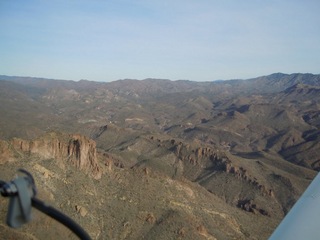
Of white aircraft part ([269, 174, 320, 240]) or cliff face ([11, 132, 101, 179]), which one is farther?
cliff face ([11, 132, 101, 179])

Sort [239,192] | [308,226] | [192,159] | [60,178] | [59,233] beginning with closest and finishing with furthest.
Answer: [308,226], [59,233], [60,178], [239,192], [192,159]

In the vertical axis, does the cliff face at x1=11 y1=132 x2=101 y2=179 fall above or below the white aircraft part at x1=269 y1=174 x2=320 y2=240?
below

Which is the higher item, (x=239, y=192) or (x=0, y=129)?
(x=0, y=129)

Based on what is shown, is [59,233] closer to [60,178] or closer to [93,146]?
[60,178]

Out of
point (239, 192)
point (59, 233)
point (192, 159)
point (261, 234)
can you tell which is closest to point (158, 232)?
point (59, 233)

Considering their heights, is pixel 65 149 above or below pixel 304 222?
below

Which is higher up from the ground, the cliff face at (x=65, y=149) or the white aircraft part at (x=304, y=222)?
the white aircraft part at (x=304, y=222)

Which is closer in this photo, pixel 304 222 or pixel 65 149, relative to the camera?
pixel 304 222

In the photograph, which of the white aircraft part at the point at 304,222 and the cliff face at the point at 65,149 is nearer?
the white aircraft part at the point at 304,222
